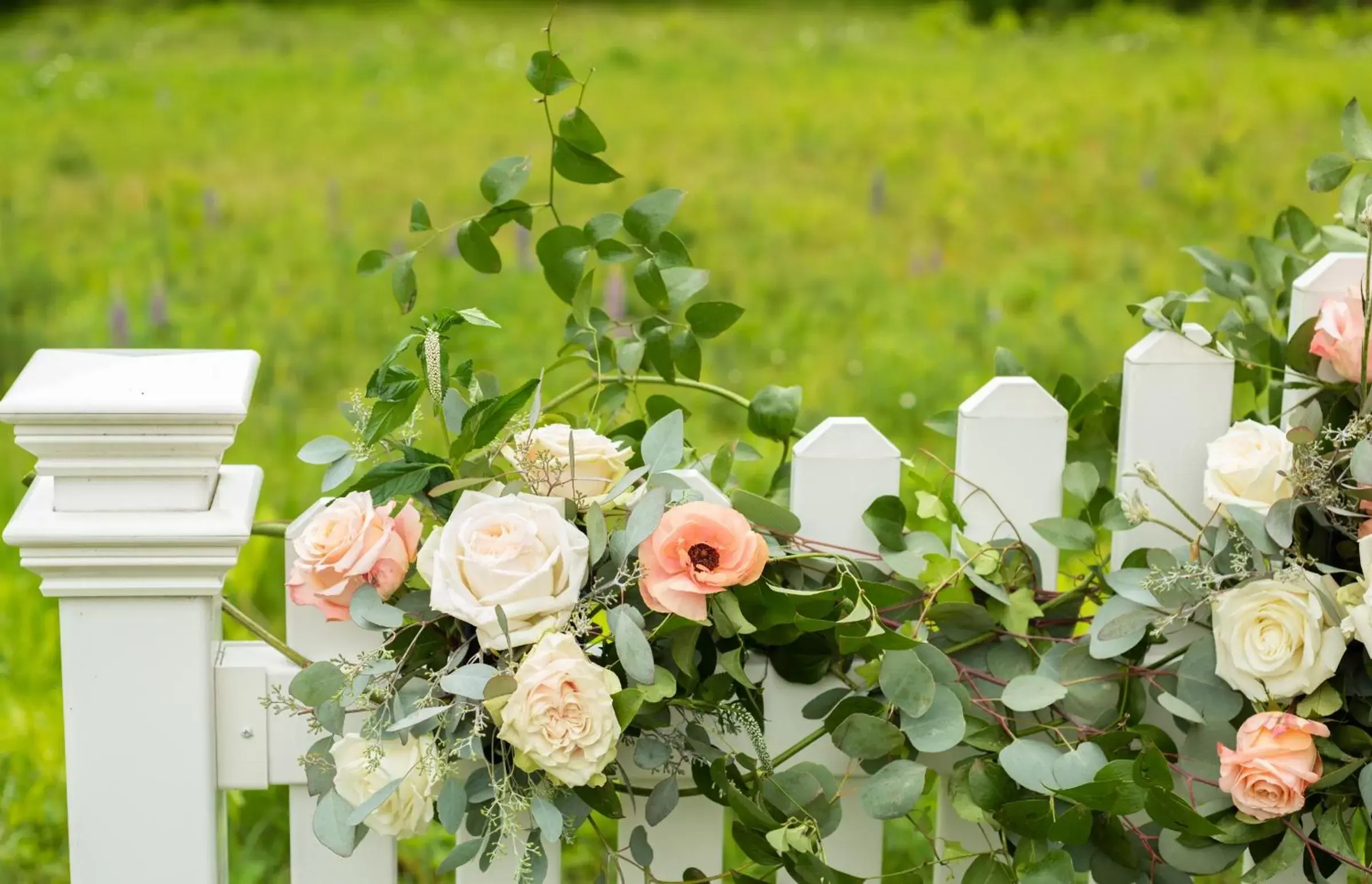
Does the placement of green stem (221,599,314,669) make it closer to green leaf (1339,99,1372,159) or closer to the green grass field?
the green grass field

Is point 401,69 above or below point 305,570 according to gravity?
above

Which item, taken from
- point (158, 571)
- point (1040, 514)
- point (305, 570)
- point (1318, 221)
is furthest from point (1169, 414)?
point (1318, 221)

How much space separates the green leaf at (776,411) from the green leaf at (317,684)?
45 centimetres

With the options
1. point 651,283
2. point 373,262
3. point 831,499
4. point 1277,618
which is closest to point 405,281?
point 373,262

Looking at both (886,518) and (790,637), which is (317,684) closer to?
(790,637)

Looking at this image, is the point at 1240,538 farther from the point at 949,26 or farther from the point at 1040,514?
the point at 949,26

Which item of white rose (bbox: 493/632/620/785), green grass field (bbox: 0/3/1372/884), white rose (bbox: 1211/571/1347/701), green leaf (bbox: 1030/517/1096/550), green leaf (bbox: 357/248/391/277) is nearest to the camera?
white rose (bbox: 493/632/620/785)

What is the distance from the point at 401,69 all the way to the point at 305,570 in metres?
5.72

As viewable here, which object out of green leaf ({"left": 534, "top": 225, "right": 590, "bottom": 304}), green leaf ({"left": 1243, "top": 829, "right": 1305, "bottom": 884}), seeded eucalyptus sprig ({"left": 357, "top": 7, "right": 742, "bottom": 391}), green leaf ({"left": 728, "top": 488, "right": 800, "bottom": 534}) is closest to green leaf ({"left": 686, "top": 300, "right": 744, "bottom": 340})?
seeded eucalyptus sprig ({"left": 357, "top": 7, "right": 742, "bottom": 391})

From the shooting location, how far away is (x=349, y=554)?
1.00 meters

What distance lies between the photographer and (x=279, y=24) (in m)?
8.58

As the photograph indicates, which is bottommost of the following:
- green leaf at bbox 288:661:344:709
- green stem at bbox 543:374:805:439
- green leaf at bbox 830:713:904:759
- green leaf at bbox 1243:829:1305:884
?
green leaf at bbox 1243:829:1305:884

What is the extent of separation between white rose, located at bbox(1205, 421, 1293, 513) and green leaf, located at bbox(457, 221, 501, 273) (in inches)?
26.1

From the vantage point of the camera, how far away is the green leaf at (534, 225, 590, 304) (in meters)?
1.27
